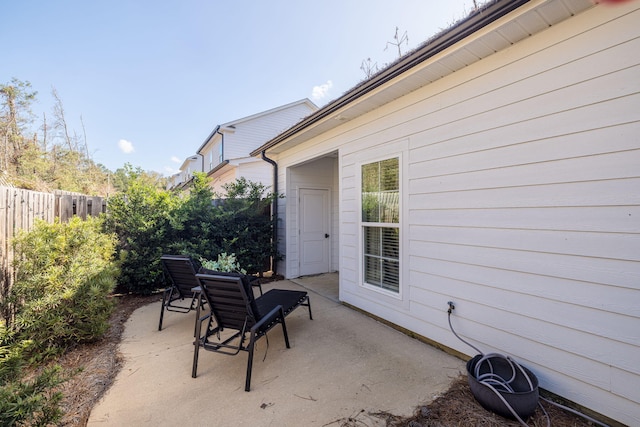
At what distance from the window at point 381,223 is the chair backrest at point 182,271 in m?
2.42

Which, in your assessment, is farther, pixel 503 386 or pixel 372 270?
pixel 372 270

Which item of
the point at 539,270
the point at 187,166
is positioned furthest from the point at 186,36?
the point at 187,166

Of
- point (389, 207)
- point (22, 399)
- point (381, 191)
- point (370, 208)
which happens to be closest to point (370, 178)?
point (381, 191)

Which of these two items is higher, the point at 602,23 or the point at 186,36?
the point at 186,36

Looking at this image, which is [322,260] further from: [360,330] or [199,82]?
[199,82]

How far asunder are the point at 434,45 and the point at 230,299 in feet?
9.86

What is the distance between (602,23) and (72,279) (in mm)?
5165

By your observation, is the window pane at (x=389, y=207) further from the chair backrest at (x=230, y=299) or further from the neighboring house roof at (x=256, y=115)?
the neighboring house roof at (x=256, y=115)

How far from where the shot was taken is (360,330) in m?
3.46

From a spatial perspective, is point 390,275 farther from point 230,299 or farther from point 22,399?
point 22,399

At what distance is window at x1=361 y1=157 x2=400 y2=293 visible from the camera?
350 centimetres

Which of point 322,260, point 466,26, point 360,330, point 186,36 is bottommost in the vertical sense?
point 360,330

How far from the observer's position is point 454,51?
96.3 inches

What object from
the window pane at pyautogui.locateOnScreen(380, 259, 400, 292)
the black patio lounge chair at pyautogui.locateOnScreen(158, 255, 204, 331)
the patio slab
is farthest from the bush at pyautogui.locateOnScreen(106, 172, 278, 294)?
the window pane at pyautogui.locateOnScreen(380, 259, 400, 292)
